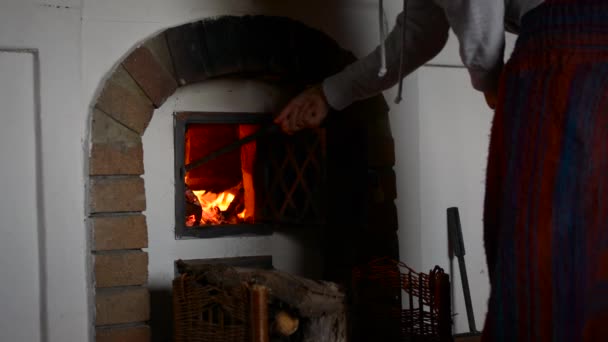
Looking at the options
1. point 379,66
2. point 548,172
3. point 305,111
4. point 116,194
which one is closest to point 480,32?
point 548,172

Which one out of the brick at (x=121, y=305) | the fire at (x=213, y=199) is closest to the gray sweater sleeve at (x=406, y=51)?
the brick at (x=121, y=305)

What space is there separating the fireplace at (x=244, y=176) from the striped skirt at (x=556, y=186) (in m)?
1.15

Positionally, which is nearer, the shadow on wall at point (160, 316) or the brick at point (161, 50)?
the brick at point (161, 50)

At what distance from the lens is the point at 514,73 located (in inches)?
44.5

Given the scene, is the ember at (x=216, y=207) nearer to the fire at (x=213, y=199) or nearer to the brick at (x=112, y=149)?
the fire at (x=213, y=199)

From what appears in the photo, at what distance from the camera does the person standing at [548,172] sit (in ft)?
3.37

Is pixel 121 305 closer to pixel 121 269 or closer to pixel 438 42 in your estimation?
pixel 121 269

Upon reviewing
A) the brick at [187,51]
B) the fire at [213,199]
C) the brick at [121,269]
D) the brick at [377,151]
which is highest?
the brick at [187,51]

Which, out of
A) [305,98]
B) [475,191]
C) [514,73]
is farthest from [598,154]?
[475,191]

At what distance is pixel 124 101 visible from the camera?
1.94m

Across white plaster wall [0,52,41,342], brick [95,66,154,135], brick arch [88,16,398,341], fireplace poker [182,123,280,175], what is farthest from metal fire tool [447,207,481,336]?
white plaster wall [0,52,41,342]

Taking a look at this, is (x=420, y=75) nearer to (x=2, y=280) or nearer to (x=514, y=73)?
(x=514, y=73)

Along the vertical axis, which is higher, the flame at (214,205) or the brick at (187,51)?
the brick at (187,51)

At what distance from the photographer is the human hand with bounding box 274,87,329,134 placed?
1820 millimetres
